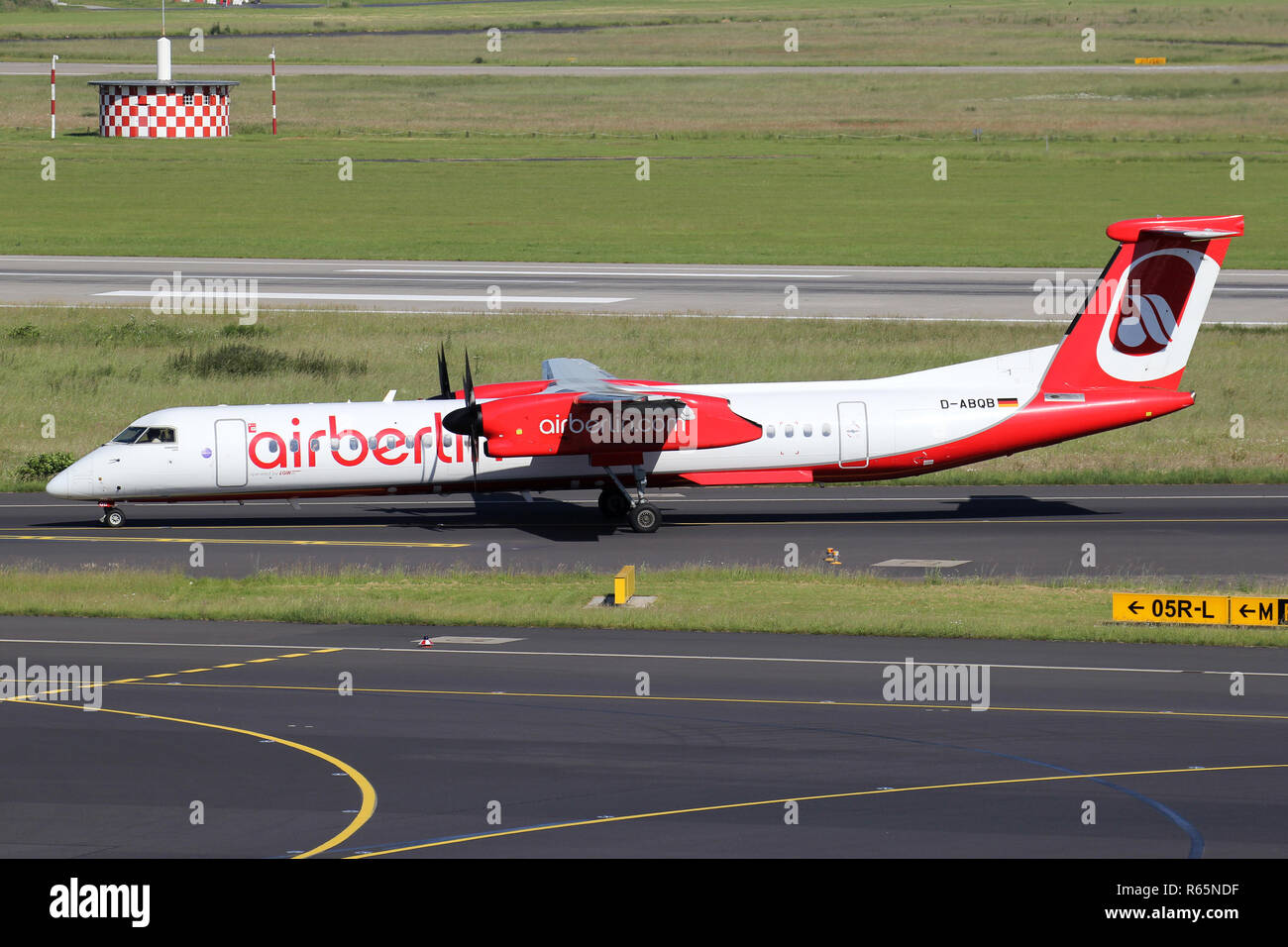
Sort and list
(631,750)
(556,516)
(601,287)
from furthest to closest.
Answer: (601,287) → (556,516) → (631,750)

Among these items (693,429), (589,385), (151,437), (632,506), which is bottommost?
(632,506)

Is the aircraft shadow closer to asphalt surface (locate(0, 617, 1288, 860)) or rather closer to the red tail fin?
the red tail fin

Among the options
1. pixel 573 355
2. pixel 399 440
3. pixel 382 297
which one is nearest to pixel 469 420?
pixel 399 440

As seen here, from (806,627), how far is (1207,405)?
28491 mm

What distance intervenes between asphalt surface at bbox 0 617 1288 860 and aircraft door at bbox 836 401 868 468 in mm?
10662

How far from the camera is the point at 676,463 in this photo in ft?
124

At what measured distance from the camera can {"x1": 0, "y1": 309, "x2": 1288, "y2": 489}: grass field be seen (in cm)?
4650

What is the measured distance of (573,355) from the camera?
187 ft

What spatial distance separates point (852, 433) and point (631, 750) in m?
18.5

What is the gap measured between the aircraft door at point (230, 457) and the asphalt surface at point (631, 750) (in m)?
9.86

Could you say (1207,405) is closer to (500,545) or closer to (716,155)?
(500,545)

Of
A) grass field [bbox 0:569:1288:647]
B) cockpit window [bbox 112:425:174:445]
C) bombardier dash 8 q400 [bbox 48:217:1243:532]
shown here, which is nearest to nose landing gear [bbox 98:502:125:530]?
bombardier dash 8 q400 [bbox 48:217:1243:532]

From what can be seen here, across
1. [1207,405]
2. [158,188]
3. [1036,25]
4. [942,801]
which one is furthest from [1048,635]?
[1036,25]

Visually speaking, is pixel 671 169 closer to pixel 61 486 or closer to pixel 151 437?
pixel 151 437
